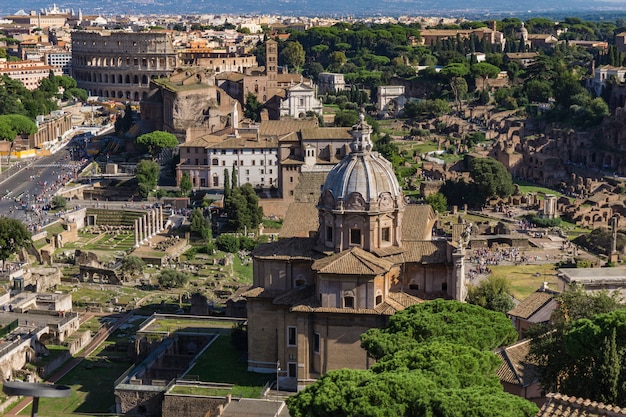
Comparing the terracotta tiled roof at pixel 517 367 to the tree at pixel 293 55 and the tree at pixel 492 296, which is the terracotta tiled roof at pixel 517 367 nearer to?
the tree at pixel 492 296

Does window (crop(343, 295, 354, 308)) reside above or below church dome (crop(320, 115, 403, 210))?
below

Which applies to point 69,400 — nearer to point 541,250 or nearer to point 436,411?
point 436,411

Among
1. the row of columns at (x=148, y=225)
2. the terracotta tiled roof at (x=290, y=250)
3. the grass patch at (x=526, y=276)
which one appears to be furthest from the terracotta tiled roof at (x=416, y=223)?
the row of columns at (x=148, y=225)

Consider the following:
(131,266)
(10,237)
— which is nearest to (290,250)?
(131,266)

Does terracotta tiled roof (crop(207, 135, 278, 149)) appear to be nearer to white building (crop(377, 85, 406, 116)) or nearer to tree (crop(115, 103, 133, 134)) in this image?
tree (crop(115, 103, 133, 134))

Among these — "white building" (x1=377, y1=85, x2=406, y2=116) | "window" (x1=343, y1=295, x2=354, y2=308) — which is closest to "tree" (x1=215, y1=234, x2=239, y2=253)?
"window" (x1=343, y1=295, x2=354, y2=308)

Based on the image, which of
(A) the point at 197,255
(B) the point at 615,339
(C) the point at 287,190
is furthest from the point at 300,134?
(B) the point at 615,339
